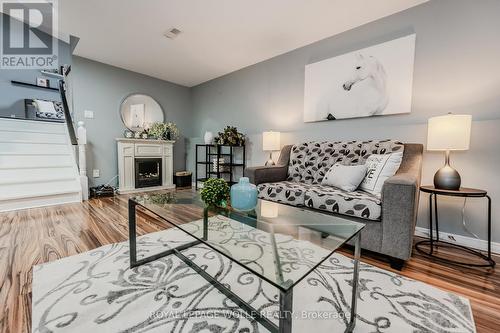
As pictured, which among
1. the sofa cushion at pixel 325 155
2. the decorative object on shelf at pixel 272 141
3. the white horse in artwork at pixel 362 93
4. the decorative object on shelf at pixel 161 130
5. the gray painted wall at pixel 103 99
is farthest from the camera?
the decorative object on shelf at pixel 161 130

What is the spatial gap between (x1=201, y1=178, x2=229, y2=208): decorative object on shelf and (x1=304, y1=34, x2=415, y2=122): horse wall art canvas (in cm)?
177

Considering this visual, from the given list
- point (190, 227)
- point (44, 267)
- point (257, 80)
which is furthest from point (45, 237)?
point (257, 80)

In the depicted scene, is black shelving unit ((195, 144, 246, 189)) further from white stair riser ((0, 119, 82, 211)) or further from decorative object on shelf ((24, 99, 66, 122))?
decorative object on shelf ((24, 99, 66, 122))

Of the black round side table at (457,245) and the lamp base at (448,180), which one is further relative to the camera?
the lamp base at (448,180)

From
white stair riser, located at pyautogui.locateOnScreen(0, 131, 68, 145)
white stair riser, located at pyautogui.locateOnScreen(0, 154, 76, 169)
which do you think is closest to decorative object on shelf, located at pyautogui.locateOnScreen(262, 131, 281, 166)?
white stair riser, located at pyautogui.locateOnScreen(0, 154, 76, 169)

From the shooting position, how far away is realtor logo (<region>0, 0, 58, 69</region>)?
99.8 inches

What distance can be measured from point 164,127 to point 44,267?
10.5 feet

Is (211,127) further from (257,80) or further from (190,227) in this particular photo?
(190,227)

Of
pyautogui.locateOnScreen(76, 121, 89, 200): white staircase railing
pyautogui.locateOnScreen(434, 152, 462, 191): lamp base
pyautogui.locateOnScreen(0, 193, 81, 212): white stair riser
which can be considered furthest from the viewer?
pyautogui.locateOnScreen(76, 121, 89, 200): white staircase railing

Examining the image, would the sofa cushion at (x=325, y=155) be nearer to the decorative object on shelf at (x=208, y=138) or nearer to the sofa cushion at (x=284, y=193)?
the sofa cushion at (x=284, y=193)

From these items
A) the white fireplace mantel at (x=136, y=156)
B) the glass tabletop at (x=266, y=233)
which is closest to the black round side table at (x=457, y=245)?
the glass tabletop at (x=266, y=233)

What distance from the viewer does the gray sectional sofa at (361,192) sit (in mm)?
1351

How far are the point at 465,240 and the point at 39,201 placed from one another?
4568 mm

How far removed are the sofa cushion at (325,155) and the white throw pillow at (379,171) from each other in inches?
6.3
